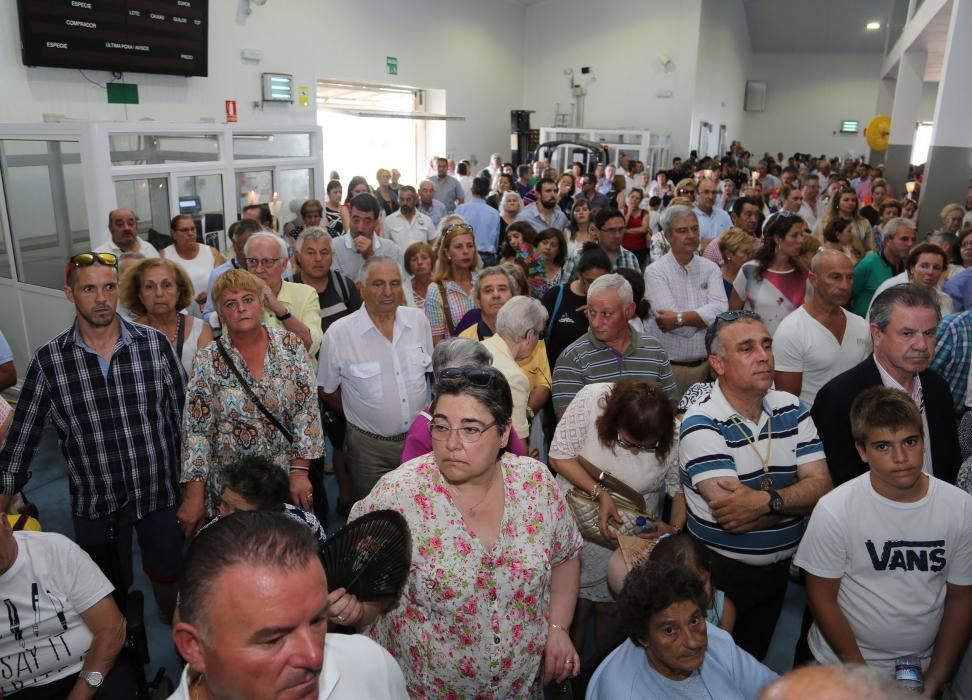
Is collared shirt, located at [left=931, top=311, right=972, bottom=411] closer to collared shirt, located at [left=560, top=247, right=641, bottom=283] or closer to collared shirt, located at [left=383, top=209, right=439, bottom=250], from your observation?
collared shirt, located at [left=560, top=247, right=641, bottom=283]

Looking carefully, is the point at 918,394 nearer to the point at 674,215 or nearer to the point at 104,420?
the point at 674,215

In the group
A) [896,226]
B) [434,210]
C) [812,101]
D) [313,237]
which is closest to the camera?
[313,237]

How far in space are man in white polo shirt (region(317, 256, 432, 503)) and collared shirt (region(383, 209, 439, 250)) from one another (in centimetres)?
430

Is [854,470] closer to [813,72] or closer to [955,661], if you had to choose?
[955,661]

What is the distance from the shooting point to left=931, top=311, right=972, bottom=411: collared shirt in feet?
10.9

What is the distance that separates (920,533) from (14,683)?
2905mm

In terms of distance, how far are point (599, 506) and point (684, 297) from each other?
225 centimetres

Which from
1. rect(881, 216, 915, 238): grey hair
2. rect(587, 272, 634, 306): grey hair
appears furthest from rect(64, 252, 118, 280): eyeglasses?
rect(881, 216, 915, 238): grey hair

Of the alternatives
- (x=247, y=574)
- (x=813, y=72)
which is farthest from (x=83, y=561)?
(x=813, y=72)

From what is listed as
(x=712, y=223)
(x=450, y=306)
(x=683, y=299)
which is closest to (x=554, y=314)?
(x=450, y=306)

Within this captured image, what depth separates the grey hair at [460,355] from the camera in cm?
272

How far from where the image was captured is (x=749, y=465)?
2.49 meters

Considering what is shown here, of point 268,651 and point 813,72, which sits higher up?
point 813,72

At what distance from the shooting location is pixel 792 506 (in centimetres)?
244
